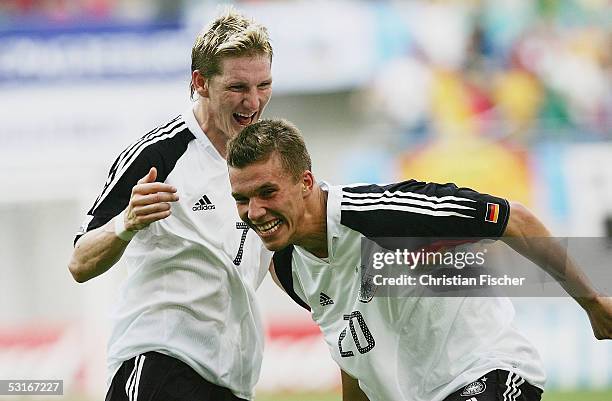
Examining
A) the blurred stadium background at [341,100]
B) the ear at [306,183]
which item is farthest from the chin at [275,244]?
the blurred stadium background at [341,100]

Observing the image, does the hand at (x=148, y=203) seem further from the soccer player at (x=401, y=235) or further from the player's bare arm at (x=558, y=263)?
the player's bare arm at (x=558, y=263)

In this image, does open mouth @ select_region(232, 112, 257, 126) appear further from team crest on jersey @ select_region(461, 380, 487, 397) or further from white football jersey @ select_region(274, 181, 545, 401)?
team crest on jersey @ select_region(461, 380, 487, 397)

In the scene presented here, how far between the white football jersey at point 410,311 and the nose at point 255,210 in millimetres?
271

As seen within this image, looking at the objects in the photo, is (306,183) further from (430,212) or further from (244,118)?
(244,118)

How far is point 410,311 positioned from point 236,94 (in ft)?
4.08

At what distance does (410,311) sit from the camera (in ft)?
15.4

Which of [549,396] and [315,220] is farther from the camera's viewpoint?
[549,396]

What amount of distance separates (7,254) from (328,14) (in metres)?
4.84

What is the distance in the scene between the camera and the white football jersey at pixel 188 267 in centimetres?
497

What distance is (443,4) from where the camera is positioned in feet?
46.7

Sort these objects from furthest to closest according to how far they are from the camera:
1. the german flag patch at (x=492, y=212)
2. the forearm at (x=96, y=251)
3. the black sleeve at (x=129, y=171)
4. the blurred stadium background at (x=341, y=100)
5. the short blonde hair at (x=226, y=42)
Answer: the blurred stadium background at (x=341, y=100), the short blonde hair at (x=226, y=42), the black sleeve at (x=129, y=171), the forearm at (x=96, y=251), the german flag patch at (x=492, y=212)

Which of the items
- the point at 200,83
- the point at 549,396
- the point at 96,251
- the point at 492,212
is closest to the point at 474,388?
the point at 492,212

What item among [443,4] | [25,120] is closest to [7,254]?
[25,120]

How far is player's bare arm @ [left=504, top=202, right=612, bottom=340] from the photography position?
454 cm
